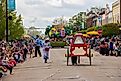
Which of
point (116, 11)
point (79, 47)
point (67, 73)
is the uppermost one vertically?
point (116, 11)

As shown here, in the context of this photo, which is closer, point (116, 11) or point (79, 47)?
point (79, 47)

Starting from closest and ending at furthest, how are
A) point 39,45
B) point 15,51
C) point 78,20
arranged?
point 15,51, point 39,45, point 78,20

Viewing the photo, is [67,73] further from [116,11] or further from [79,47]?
[116,11]

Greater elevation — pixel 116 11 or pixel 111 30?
pixel 116 11

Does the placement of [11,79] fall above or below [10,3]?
below

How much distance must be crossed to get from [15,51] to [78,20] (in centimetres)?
14502

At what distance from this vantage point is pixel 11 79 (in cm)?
2161

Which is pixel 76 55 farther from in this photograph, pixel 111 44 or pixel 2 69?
pixel 111 44

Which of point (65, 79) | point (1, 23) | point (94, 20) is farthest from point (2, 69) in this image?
point (94, 20)

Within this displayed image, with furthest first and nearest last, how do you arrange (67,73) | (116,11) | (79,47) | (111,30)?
(116,11), (111,30), (79,47), (67,73)

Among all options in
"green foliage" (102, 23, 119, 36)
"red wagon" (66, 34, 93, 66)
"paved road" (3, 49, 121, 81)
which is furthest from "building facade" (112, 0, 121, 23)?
"paved road" (3, 49, 121, 81)

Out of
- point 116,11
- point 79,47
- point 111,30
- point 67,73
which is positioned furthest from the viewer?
point 116,11

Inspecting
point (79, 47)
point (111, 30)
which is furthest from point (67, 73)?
point (111, 30)

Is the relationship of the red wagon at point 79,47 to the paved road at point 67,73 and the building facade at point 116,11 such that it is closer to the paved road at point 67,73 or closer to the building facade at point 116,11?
the paved road at point 67,73
